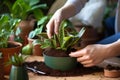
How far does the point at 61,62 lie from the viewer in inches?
46.9

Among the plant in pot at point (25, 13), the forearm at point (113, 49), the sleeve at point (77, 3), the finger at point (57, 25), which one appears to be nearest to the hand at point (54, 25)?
the finger at point (57, 25)

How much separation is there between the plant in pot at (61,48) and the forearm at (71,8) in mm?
108

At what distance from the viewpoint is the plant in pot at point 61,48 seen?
1.19 meters

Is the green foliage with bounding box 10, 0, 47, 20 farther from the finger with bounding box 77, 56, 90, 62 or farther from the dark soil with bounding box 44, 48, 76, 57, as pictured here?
the finger with bounding box 77, 56, 90, 62

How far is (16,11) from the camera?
170 cm

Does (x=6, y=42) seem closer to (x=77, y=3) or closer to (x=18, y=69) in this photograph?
(x=18, y=69)

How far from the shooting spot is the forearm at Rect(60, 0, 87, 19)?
1347 mm

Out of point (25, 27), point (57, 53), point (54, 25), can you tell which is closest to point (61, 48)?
point (57, 53)

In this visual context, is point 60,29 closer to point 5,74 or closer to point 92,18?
point 5,74

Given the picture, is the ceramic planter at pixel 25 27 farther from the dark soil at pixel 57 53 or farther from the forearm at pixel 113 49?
the forearm at pixel 113 49

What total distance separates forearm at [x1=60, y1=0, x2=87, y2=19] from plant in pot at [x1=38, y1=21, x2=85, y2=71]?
0.11 metres

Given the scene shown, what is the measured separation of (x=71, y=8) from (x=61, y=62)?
1.04 feet

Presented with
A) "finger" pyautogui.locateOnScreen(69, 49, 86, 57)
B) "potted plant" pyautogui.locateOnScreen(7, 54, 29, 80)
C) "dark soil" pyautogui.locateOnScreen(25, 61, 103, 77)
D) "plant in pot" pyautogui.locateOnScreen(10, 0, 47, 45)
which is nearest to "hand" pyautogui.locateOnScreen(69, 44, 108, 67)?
"finger" pyautogui.locateOnScreen(69, 49, 86, 57)

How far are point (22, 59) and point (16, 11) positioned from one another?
724mm
